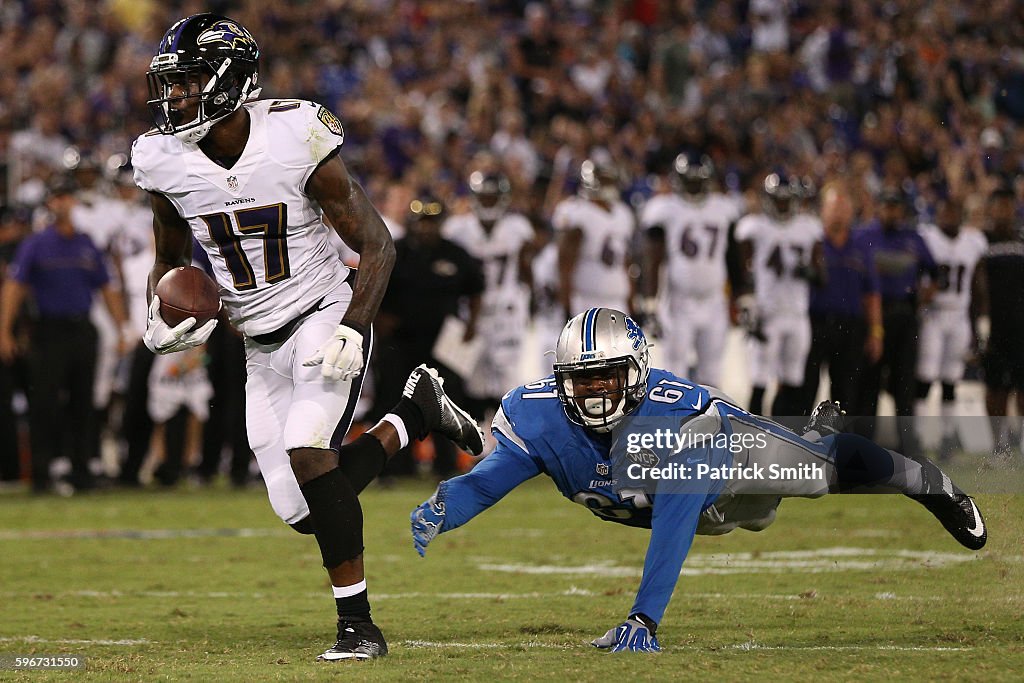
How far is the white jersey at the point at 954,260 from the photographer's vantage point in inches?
440

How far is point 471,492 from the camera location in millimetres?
4551

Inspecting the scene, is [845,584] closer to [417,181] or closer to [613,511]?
[613,511]

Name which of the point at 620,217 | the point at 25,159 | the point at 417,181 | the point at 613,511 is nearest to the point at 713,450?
the point at 613,511

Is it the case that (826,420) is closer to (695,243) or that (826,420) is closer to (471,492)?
(471,492)

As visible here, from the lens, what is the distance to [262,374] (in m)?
4.89

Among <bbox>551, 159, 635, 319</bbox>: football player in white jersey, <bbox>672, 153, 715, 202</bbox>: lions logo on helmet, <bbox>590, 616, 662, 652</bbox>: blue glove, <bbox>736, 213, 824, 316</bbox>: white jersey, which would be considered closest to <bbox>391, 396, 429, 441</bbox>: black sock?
<bbox>590, 616, 662, 652</bbox>: blue glove

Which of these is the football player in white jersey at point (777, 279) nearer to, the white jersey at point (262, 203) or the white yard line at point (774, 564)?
the white yard line at point (774, 564)

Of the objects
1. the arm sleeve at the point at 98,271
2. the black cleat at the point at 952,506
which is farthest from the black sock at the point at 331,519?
the arm sleeve at the point at 98,271

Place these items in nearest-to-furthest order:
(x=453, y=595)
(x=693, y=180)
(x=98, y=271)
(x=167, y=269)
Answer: (x=167, y=269) < (x=453, y=595) < (x=98, y=271) < (x=693, y=180)

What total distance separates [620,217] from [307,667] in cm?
741

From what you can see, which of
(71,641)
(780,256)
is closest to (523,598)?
(71,641)

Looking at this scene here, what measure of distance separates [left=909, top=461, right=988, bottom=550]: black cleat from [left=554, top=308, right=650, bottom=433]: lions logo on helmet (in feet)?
3.43

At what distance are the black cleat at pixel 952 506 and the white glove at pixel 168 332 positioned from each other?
2.27m

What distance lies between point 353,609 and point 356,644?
0.38 feet
